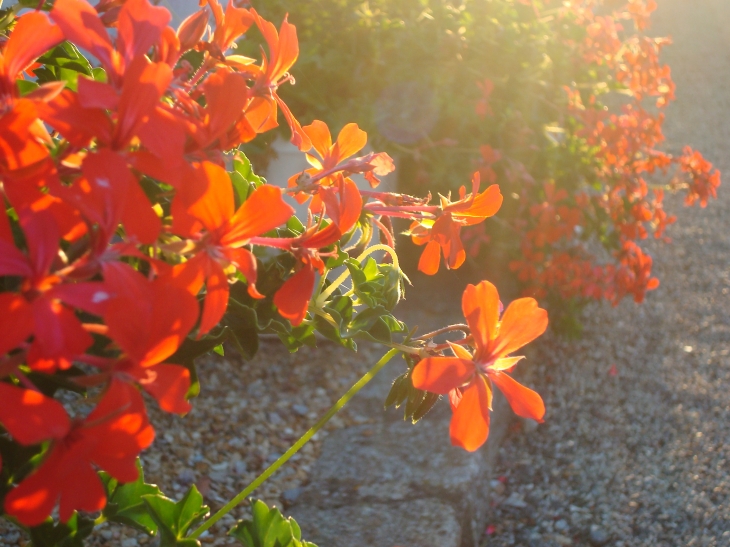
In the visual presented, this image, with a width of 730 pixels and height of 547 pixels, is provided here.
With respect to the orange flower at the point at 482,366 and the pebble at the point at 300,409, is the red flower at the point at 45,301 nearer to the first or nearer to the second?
the orange flower at the point at 482,366

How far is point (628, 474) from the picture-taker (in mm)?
2439

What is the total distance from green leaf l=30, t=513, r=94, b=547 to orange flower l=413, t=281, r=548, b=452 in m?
0.41

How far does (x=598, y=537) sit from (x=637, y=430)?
68cm

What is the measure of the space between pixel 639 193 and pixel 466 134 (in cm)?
82

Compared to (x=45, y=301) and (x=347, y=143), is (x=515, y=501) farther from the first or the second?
(x=45, y=301)

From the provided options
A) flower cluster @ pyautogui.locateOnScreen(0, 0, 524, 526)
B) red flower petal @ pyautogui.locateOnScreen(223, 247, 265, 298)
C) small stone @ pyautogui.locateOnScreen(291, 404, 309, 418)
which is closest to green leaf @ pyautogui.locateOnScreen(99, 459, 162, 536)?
flower cluster @ pyautogui.locateOnScreen(0, 0, 524, 526)

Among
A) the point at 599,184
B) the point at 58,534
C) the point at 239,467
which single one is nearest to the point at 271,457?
the point at 239,467

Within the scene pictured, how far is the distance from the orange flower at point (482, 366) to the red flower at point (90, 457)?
0.24 m

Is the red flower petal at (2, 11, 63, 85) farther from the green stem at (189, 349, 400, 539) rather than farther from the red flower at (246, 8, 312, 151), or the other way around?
the green stem at (189, 349, 400, 539)

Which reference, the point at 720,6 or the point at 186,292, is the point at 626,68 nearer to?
the point at 186,292

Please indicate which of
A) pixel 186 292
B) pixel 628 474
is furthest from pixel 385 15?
pixel 186 292

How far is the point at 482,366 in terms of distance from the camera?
627 mm

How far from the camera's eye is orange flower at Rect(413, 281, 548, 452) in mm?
592

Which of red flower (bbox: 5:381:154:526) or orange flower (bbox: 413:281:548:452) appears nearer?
red flower (bbox: 5:381:154:526)
